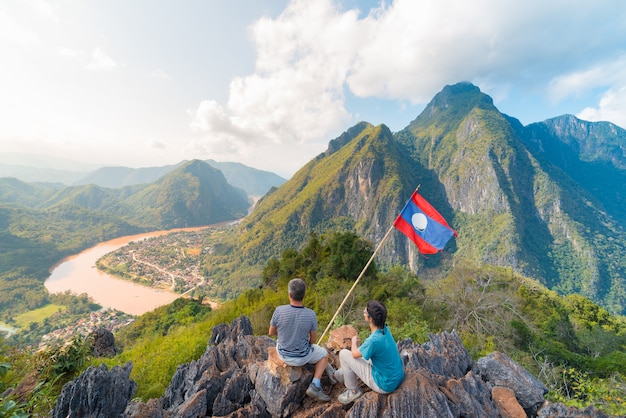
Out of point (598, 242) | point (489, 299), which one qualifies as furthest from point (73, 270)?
point (598, 242)

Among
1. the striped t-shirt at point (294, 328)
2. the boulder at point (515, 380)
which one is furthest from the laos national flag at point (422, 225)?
the striped t-shirt at point (294, 328)

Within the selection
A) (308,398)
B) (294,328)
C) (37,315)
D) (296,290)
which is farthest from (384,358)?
(37,315)

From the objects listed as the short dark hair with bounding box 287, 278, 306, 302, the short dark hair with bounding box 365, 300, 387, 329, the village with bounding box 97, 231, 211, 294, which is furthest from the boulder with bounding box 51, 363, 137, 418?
the village with bounding box 97, 231, 211, 294

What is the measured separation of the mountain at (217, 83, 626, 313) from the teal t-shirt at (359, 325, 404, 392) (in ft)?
339

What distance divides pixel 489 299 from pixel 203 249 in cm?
12635

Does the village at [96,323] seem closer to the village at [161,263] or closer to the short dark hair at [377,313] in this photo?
the village at [161,263]

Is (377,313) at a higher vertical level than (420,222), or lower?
lower

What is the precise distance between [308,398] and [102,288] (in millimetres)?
98065

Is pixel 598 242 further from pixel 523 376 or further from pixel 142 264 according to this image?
pixel 142 264

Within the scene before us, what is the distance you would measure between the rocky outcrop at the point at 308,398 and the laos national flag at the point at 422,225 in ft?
9.74

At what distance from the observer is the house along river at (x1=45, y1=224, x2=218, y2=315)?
66250 millimetres

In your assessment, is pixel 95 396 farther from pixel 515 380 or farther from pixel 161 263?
pixel 161 263

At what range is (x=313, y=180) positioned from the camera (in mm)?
154000

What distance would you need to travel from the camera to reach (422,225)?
810cm
